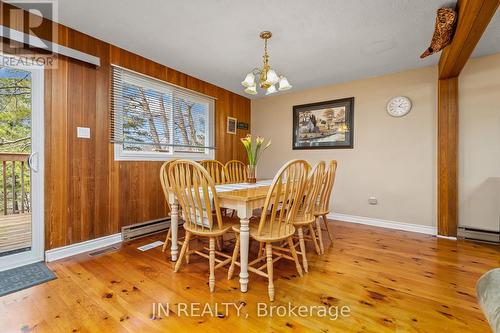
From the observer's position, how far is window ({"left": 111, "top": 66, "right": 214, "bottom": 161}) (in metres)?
2.73

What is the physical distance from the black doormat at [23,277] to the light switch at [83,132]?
124 cm

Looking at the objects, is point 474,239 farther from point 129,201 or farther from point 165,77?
point 165,77

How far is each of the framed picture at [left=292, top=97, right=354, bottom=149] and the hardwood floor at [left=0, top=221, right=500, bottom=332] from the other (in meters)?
1.89

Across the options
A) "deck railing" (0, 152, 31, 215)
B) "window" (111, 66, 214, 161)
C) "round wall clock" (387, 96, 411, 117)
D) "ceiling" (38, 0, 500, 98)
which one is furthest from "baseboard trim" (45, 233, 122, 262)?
"round wall clock" (387, 96, 411, 117)

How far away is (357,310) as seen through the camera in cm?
148

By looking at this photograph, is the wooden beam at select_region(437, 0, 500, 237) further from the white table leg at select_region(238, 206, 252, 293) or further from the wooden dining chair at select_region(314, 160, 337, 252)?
the white table leg at select_region(238, 206, 252, 293)

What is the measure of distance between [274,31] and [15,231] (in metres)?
3.14

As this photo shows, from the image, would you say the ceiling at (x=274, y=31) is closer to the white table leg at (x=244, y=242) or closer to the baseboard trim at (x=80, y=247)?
the white table leg at (x=244, y=242)

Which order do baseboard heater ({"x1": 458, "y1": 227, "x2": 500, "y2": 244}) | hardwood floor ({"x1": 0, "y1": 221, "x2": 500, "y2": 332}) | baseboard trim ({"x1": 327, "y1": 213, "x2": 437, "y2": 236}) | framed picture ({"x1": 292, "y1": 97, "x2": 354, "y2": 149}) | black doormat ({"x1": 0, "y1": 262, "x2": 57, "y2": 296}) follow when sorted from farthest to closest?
framed picture ({"x1": 292, "y1": 97, "x2": 354, "y2": 149}), baseboard trim ({"x1": 327, "y1": 213, "x2": 437, "y2": 236}), baseboard heater ({"x1": 458, "y1": 227, "x2": 500, "y2": 244}), black doormat ({"x1": 0, "y1": 262, "x2": 57, "y2": 296}), hardwood floor ({"x1": 0, "y1": 221, "x2": 500, "y2": 332})

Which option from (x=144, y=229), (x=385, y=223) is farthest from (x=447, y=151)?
(x=144, y=229)

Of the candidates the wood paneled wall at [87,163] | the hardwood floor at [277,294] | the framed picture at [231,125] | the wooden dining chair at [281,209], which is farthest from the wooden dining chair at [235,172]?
the wooden dining chair at [281,209]

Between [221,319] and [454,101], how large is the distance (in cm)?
352

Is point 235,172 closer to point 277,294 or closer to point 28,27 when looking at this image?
point 277,294

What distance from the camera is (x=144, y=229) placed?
2891mm
